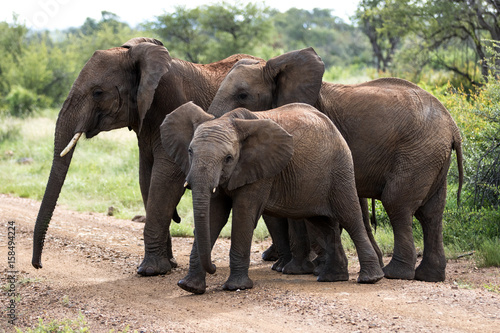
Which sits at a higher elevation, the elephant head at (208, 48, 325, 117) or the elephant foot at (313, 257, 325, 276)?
the elephant head at (208, 48, 325, 117)

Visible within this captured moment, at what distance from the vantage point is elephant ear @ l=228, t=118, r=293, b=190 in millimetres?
5555

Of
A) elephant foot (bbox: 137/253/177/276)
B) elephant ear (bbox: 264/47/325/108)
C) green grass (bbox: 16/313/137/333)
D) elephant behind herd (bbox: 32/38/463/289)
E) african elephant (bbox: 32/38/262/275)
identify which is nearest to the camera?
green grass (bbox: 16/313/137/333)

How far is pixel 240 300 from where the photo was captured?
17.8 ft

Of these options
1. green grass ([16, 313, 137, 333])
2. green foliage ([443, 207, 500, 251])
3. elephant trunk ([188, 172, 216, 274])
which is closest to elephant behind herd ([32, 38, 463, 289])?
green foliage ([443, 207, 500, 251])

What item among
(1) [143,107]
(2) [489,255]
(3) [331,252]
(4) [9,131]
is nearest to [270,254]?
(3) [331,252]

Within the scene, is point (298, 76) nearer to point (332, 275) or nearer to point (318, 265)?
point (318, 265)

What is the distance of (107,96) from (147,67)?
17.8 inches

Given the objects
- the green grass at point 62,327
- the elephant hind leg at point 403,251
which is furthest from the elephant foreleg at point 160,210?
the elephant hind leg at point 403,251

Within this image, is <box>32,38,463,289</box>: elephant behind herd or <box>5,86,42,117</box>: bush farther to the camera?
<box>5,86,42,117</box>: bush

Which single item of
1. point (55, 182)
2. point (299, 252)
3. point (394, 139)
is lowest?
point (299, 252)

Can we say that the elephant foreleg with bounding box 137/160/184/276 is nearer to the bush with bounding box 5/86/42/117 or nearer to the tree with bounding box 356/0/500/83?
the tree with bounding box 356/0/500/83

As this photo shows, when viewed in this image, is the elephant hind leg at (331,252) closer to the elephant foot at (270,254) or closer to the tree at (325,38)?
the elephant foot at (270,254)

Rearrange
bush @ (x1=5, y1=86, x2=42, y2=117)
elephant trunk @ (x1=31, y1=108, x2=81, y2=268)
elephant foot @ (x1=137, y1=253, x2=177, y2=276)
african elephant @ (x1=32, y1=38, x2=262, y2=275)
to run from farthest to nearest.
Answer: bush @ (x1=5, y1=86, x2=42, y2=117)
elephant foot @ (x1=137, y1=253, x2=177, y2=276)
african elephant @ (x1=32, y1=38, x2=262, y2=275)
elephant trunk @ (x1=31, y1=108, x2=81, y2=268)

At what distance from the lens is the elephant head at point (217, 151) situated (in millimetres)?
5098
